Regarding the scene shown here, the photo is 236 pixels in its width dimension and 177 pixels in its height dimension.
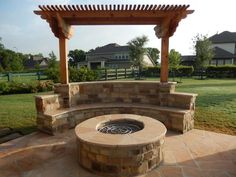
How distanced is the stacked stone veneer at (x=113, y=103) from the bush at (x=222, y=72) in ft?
60.0

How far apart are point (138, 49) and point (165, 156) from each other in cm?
2274

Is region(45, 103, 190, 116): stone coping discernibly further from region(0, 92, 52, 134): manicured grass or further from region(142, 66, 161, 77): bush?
region(142, 66, 161, 77): bush

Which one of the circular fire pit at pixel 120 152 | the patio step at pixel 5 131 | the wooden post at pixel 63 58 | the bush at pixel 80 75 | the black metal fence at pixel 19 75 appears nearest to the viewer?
the circular fire pit at pixel 120 152

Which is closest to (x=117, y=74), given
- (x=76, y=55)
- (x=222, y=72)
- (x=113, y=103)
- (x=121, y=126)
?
(x=222, y=72)

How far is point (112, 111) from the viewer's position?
597cm

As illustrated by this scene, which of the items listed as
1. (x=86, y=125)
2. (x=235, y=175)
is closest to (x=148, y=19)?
(x=86, y=125)

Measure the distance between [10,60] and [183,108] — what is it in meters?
45.1

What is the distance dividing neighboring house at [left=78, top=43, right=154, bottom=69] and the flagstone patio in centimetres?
2977

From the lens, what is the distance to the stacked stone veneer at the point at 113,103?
203 inches

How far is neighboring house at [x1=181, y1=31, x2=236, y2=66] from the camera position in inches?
1353

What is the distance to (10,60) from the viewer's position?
138 ft

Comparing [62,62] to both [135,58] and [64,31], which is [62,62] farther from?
[135,58]

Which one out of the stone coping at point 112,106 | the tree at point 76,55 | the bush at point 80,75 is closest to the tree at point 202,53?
the bush at point 80,75

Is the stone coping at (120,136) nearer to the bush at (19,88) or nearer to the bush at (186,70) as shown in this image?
the bush at (19,88)
